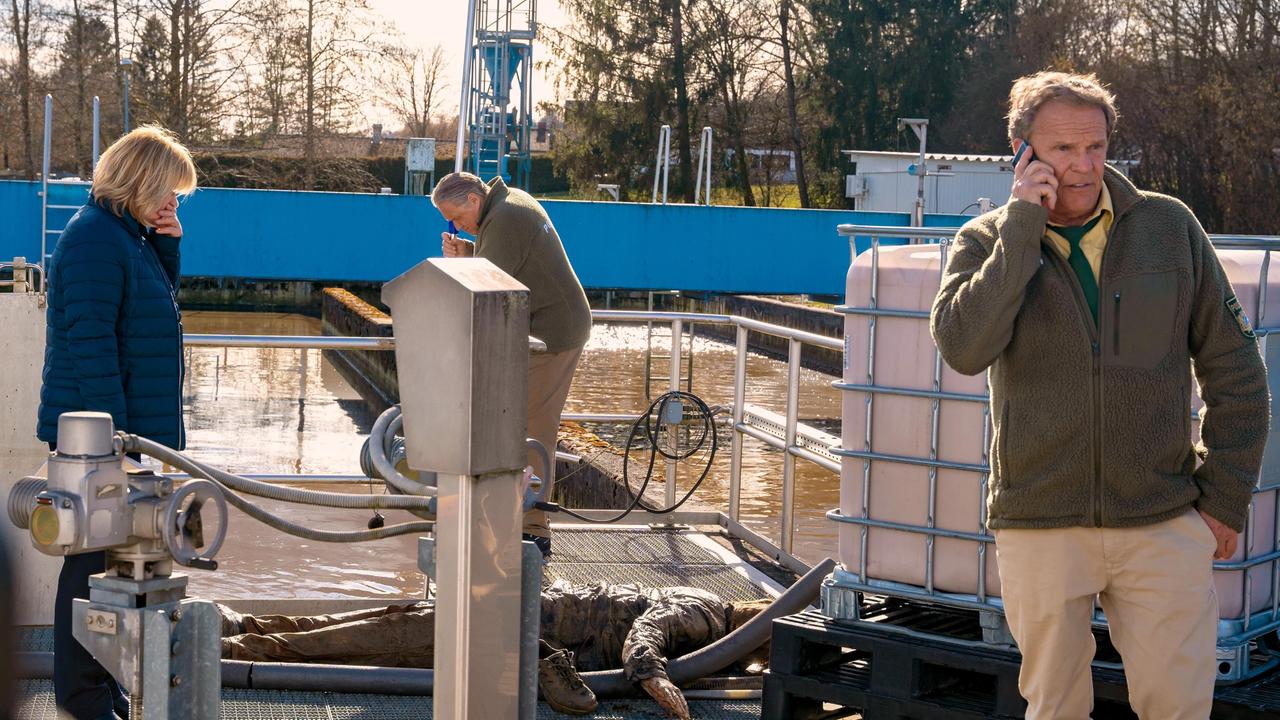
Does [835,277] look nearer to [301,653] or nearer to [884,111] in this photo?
[301,653]

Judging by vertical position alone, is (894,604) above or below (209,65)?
below

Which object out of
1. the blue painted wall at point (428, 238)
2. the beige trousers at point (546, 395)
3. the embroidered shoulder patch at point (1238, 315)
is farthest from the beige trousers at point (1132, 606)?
the blue painted wall at point (428, 238)

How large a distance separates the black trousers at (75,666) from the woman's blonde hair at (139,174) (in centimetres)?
97

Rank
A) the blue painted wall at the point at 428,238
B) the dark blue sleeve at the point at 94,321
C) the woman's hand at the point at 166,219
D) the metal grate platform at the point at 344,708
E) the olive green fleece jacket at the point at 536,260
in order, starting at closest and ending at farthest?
the dark blue sleeve at the point at 94,321 < the woman's hand at the point at 166,219 < the metal grate platform at the point at 344,708 < the olive green fleece jacket at the point at 536,260 < the blue painted wall at the point at 428,238

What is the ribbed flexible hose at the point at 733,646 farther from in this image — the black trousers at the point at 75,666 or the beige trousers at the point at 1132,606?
the beige trousers at the point at 1132,606

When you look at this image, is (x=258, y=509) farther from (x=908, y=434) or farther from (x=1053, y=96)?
(x=908, y=434)

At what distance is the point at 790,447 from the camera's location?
656 cm

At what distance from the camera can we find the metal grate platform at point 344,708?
14.1ft

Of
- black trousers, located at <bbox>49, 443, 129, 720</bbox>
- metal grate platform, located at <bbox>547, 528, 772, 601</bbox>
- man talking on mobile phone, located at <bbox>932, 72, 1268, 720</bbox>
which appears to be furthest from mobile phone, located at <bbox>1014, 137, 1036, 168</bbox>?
metal grate platform, located at <bbox>547, 528, 772, 601</bbox>

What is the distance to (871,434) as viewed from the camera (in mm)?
3955

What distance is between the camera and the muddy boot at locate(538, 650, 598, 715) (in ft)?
14.6

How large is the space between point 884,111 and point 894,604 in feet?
140

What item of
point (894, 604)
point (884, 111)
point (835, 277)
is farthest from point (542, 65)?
point (894, 604)

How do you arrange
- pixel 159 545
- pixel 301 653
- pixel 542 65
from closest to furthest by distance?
pixel 159 545 < pixel 301 653 < pixel 542 65
